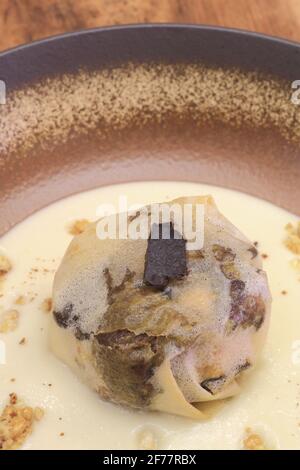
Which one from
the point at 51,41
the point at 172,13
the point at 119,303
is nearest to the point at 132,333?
the point at 119,303

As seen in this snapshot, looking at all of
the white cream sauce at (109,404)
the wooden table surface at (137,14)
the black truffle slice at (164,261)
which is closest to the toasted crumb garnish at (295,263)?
the white cream sauce at (109,404)

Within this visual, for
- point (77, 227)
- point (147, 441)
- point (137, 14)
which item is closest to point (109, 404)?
point (147, 441)

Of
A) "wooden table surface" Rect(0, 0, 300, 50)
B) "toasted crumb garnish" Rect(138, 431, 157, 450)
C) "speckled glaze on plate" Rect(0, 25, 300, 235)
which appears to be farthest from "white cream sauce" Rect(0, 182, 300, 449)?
"wooden table surface" Rect(0, 0, 300, 50)

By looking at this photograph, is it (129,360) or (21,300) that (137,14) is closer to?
(21,300)

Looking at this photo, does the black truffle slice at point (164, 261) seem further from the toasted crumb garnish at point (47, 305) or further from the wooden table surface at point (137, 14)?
the wooden table surface at point (137, 14)

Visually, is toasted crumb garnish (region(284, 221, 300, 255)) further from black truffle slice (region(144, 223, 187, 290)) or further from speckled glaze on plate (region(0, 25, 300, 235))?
black truffle slice (region(144, 223, 187, 290))

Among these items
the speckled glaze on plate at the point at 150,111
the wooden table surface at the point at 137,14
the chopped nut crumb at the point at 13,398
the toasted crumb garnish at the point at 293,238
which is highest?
the wooden table surface at the point at 137,14
